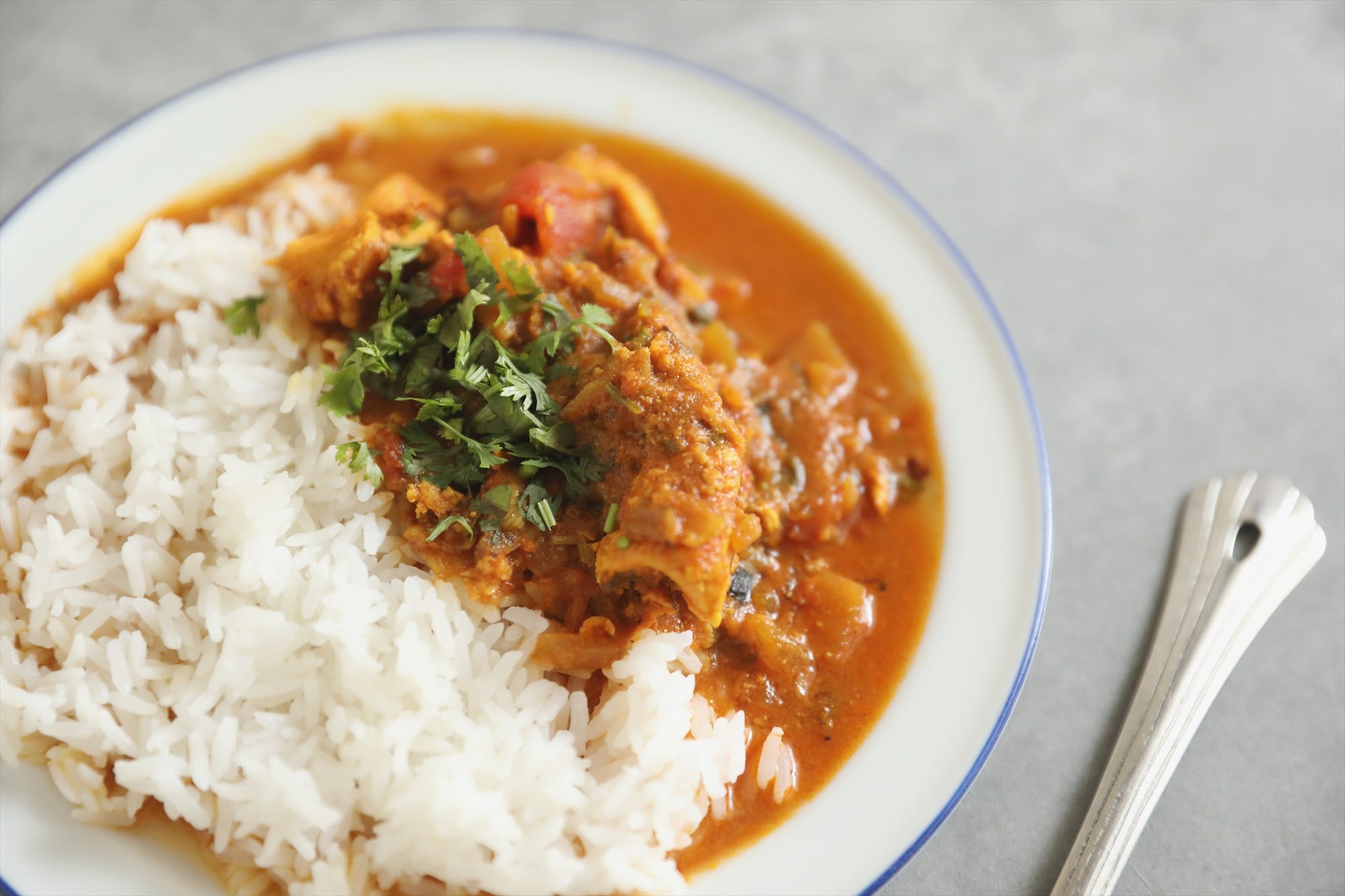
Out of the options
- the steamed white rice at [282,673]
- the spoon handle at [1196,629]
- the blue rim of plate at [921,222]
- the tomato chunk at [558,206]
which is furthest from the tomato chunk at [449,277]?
the spoon handle at [1196,629]

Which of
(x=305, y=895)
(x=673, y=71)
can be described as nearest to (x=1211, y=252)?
(x=673, y=71)

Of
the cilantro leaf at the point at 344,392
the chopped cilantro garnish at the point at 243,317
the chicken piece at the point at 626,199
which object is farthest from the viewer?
the chicken piece at the point at 626,199

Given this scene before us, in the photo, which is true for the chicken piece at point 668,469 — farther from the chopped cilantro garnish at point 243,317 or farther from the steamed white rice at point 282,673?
the chopped cilantro garnish at point 243,317

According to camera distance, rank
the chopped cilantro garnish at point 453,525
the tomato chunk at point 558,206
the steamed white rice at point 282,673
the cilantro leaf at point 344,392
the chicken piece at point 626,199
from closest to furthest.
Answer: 1. the steamed white rice at point 282,673
2. the chopped cilantro garnish at point 453,525
3. the cilantro leaf at point 344,392
4. the tomato chunk at point 558,206
5. the chicken piece at point 626,199

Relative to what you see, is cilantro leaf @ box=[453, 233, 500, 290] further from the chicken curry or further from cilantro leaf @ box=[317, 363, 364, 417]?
cilantro leaf @ box=[317, 363, 364, 417]

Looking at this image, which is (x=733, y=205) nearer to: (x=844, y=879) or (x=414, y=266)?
(x=414, y=266)

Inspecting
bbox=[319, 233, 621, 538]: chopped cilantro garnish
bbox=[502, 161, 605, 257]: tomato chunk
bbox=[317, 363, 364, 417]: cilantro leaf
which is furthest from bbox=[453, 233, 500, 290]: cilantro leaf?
bbox=[317, 363, 364, 417]: cilantro leaf

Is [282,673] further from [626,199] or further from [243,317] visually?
[626,199]
